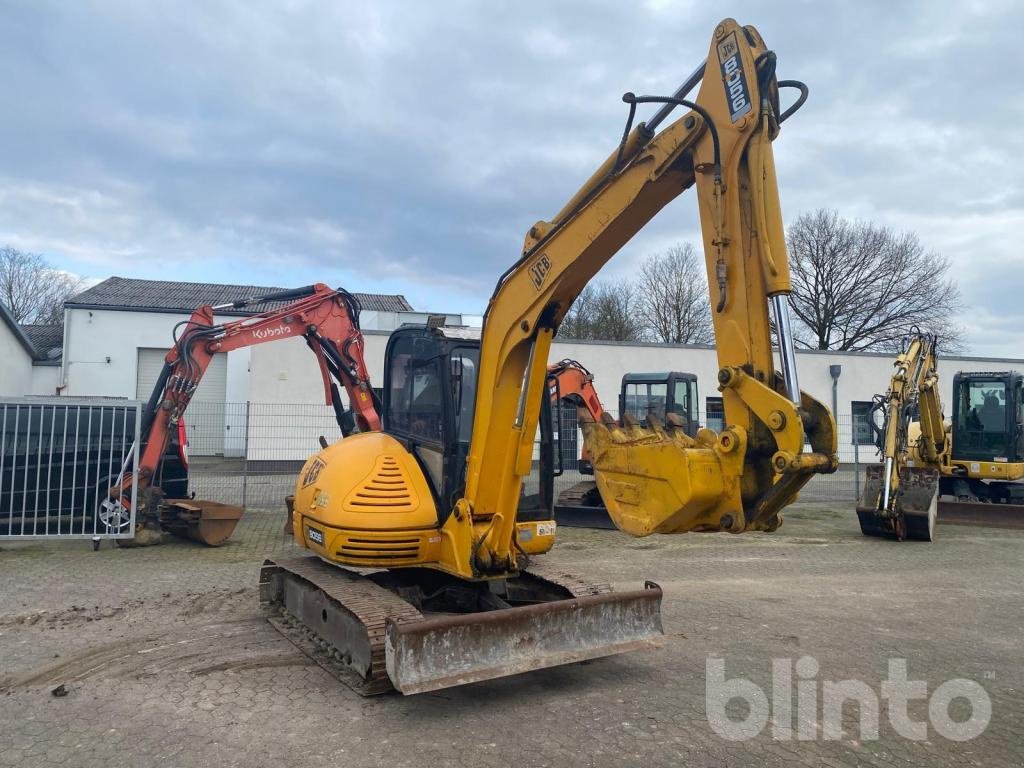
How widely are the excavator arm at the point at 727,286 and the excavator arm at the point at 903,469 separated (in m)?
8.96

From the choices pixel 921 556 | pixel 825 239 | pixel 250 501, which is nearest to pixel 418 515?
pixel 921 556

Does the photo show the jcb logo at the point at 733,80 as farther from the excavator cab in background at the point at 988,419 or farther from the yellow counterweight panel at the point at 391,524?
the excavator cab in background at the point at 988,419

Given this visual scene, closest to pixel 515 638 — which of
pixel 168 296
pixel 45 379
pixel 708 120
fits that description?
pixel 708 120

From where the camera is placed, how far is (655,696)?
4789mm

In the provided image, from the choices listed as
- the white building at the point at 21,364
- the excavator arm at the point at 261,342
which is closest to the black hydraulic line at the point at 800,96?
the excavator arm at the point at 261,342

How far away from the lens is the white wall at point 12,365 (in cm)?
2422

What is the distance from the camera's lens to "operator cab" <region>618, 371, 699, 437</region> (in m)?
16.0

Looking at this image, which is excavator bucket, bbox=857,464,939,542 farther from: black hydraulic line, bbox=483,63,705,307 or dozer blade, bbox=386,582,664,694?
black hydraulic line, bbox=483,63,705,307

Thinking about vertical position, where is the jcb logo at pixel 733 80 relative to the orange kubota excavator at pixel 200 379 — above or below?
above

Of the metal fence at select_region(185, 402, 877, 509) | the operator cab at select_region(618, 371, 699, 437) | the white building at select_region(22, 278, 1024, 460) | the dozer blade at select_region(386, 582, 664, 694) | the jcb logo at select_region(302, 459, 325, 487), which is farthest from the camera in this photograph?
the operator cab at select_region(618, 371, 699, 437)

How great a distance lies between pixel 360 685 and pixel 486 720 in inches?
35.4

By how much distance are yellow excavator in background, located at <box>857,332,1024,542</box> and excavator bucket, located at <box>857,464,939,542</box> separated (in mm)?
14

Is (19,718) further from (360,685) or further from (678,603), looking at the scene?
(678,603)

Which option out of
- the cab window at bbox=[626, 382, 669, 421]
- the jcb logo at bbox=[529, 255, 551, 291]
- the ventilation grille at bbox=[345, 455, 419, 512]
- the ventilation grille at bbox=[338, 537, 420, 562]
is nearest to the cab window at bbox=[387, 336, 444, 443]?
the ventilation grille at bbox=[345, 455, 419, 512]
